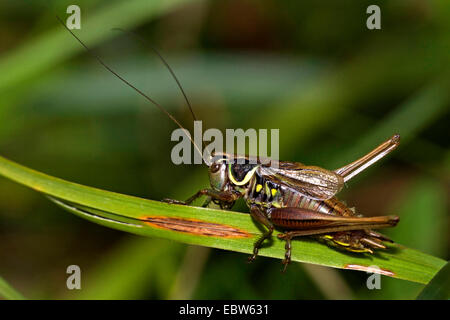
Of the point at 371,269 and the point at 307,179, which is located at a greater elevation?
the point at 307,179

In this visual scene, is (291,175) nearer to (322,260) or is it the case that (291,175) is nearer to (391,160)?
(322,260)

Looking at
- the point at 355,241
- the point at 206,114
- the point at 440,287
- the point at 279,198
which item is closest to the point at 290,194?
the point at 279,198

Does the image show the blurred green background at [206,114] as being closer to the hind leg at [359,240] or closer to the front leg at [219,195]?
the front leg at [219,195]

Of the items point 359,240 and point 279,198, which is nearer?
point 359,240

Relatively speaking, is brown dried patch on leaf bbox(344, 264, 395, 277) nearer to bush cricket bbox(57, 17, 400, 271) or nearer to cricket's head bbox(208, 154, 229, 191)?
bush cricket bbox(57, 17, 400, 271)

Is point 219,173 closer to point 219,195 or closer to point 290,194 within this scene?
point 219,195
